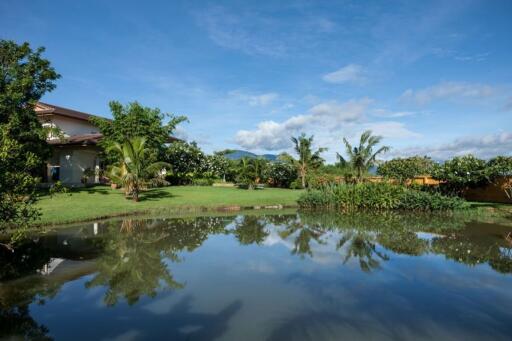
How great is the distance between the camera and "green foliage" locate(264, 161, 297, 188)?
3158cm

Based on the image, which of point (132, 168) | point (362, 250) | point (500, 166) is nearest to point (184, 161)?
point (132, 168)

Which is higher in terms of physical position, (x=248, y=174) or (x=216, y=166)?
(x=216, y=166)

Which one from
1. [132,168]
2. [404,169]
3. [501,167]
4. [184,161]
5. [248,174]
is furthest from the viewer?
[184,161]

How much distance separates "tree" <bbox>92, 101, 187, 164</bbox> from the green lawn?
192 inches

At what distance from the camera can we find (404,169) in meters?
26.9

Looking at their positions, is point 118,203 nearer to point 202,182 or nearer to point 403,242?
point 403,242

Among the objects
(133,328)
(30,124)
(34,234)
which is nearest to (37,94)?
(30,124)

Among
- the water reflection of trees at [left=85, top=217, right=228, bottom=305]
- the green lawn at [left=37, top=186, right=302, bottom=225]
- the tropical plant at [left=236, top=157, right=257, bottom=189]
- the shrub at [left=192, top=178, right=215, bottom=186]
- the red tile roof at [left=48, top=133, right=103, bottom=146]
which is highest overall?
the red tile roof at [left=48, top=133, right=103, bottom=146]

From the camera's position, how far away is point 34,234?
10.5 metres

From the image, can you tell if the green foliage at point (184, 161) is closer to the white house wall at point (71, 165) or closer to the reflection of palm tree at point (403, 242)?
the white house wall at point (71, 165)

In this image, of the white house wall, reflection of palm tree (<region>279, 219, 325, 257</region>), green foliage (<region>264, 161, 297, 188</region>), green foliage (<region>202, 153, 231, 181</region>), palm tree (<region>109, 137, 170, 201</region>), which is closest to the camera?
reflection of palm tree (<region>279, 219, 325, 257</region>)

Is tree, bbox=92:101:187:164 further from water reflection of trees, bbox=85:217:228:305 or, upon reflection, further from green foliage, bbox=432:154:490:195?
green foliage, bbox=432:154:490:195

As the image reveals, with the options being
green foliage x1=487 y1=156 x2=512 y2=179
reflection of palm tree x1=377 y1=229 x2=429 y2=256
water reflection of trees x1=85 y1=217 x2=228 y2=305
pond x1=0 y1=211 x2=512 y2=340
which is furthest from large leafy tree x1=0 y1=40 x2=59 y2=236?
green foliage x1=487 y1=156 x2=512 y2=179

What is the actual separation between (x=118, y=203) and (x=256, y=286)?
12.6 metres
